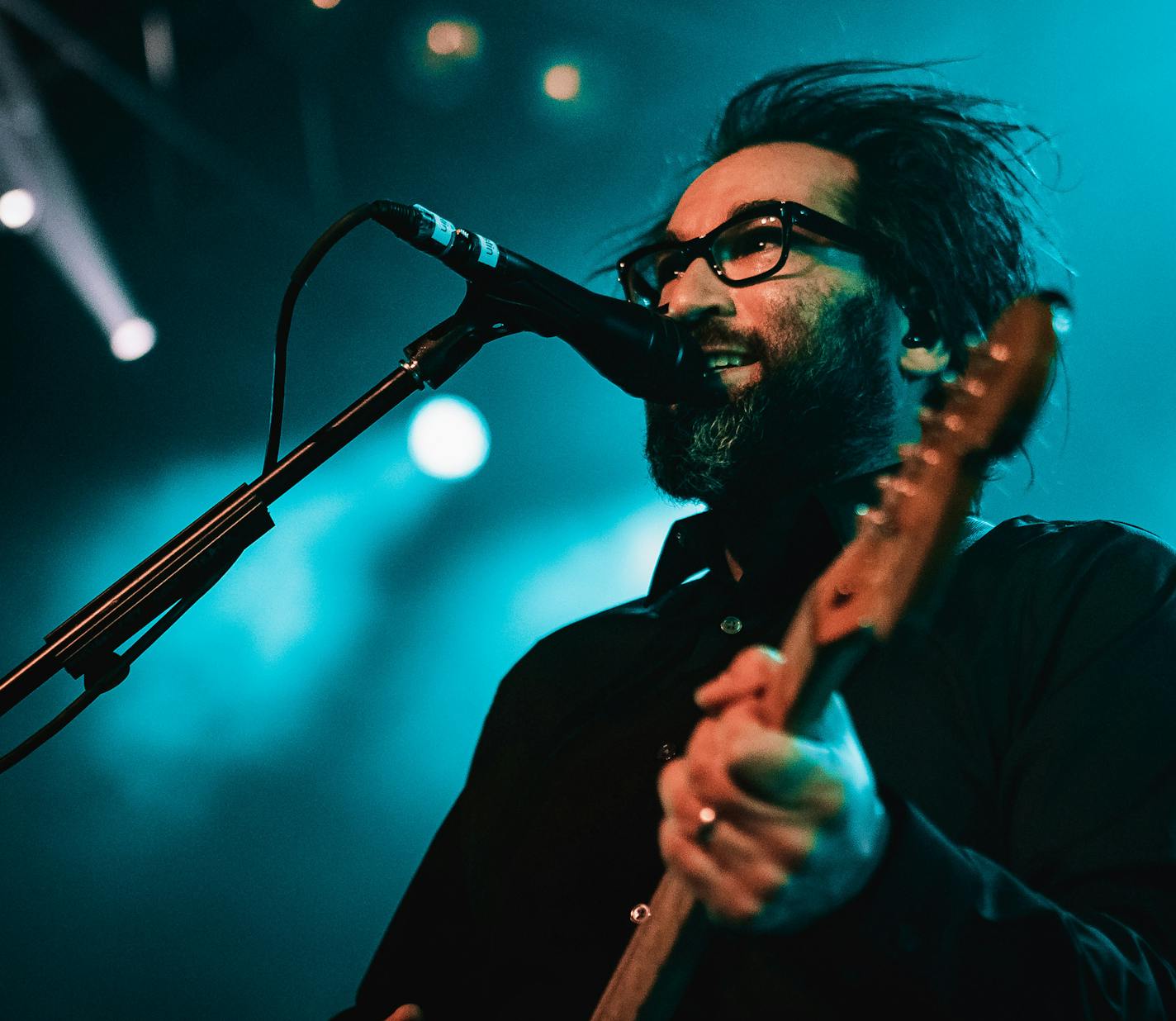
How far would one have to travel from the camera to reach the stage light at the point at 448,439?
13.5 ft

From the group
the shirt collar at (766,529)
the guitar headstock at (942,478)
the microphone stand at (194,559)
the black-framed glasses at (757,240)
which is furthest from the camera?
the black-framed glasses at (757,240)

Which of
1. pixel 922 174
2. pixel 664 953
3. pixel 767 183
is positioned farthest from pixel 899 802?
pixel 922 174

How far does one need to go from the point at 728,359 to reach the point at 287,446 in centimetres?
284

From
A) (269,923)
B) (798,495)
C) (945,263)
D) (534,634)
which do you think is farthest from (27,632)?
(945,263)

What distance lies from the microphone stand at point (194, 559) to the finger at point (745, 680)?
0.74 m

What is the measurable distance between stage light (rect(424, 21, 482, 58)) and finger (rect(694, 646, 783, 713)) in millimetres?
3643

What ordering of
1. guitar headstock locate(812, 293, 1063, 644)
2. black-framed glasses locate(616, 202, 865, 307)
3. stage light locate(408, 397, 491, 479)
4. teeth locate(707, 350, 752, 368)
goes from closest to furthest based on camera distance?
guitar headstock locate(812, 293, 1063, 644) → teeth locate(707, 350, 752, 368) → black-framed glasses locate(616, 202, 865, 307) → stage light locate(408, 397, 491, 479)

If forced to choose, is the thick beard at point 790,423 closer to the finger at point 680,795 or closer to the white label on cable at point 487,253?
the white label on cable at point 487,253

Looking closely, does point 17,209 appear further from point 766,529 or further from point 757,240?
point 766,529

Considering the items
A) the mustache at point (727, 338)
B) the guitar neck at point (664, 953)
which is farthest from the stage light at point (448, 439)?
the guitar neck at point (664, 953)

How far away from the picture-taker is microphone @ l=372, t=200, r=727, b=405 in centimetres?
126

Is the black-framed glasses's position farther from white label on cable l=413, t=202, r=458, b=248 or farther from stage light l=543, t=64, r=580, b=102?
stage light l=543, t=64, r=580, b=102

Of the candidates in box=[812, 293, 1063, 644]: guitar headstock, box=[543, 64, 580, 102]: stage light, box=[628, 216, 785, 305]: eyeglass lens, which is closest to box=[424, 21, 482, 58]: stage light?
box=[543, 64, 580, 102]: stage light

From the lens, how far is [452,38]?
12.1 feet
